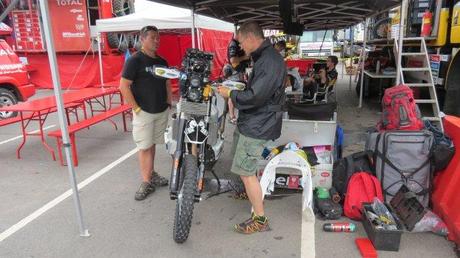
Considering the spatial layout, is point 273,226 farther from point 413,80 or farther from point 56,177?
point 413,80

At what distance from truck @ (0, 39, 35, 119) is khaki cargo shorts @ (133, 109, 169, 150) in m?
5.12

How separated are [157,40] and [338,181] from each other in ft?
7.67

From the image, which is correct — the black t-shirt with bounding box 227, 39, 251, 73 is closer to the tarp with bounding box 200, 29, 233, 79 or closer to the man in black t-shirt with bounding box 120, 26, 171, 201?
the man in black t-shirt with bounding box 120, 26, 171, 201

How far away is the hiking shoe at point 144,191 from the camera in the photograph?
3804 mm

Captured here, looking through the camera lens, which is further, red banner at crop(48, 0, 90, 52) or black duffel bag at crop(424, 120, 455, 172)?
red banner at crop(48, 0, 90, 52)

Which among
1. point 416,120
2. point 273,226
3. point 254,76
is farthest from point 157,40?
point 416,120

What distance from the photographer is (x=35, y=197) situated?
397 cm

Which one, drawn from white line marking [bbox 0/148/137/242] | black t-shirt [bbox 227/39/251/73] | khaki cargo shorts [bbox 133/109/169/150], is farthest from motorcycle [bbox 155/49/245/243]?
black t-shirt [bbox 227/39/251/73]

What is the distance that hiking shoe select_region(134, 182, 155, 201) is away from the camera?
3804mm

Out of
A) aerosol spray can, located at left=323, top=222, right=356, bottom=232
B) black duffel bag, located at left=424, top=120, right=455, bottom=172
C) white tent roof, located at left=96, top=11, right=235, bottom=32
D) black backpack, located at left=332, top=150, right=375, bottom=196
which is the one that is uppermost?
white tent roof, located at left=96, top=11, right=235, bottom=32

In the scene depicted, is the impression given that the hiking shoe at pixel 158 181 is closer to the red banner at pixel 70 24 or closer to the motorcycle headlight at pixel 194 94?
the motorcycle headlight at pixel 194 94

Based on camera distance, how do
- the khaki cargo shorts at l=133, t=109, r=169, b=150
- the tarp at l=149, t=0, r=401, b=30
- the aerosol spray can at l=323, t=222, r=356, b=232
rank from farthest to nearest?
the tarp at l=149, t=0, r=401, b=30 < the khaki cargo shorts at l=133, t=109, r=169, b=150 < the aerosol spray can at l=323, t=222, r=356, b=232

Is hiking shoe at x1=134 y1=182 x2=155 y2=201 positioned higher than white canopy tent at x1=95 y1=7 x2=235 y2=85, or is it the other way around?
white canopy tent at x1=95 y1=7 x2=235 y2=85

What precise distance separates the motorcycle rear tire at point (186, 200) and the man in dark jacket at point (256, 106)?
40cm
